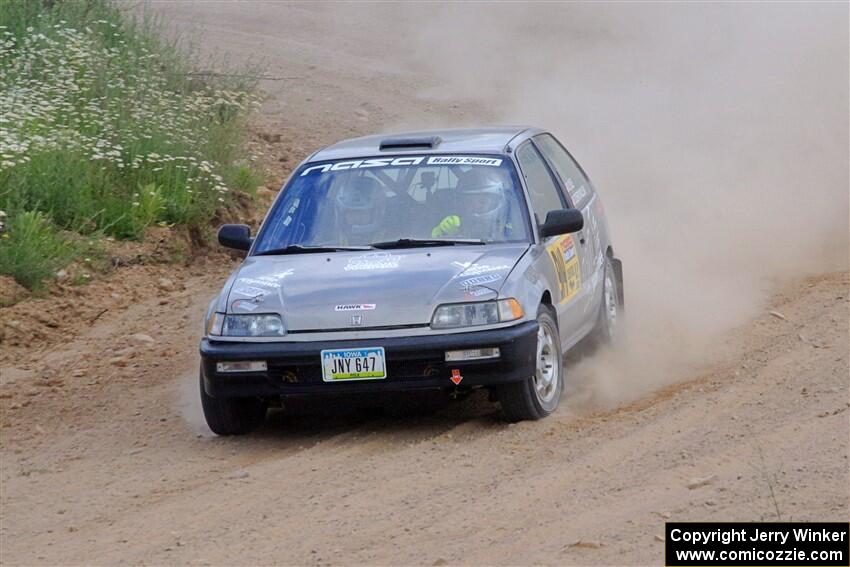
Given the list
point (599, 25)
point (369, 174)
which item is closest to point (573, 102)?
point (599, 25)

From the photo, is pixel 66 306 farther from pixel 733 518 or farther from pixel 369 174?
pixel 733 518

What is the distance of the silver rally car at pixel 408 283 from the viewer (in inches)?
310

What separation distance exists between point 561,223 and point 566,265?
498mm

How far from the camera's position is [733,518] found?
6043mm

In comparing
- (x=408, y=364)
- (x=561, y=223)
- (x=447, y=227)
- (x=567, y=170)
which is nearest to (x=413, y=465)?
(x=408, y=364)

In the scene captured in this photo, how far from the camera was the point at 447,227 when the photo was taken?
28.7ft

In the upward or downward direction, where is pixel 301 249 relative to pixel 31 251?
upward

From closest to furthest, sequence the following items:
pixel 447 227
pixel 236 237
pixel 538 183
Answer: pixel 447 227 → pixel 236 237 → pixel 538 183

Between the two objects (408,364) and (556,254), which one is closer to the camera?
(408,364)

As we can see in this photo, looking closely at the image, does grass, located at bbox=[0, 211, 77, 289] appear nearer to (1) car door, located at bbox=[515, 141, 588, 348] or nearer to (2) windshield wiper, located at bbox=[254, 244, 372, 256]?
(2) windshield wiper, located at bbox=[254, 244, 372, 256]

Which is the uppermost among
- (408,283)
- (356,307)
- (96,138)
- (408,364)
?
(96,138)

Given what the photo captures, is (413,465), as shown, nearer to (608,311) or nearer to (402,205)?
(402,205)

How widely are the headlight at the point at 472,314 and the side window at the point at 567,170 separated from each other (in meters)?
2.02

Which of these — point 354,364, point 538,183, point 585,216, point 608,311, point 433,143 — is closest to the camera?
point 354,364
